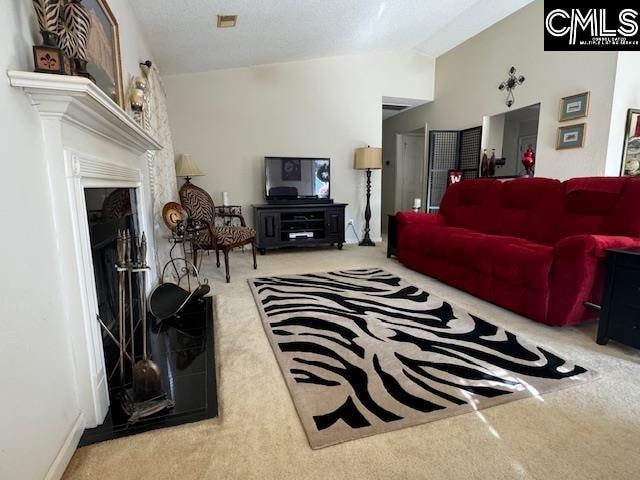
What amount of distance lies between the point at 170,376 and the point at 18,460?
0.73m

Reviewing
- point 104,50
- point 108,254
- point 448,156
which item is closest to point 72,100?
point 104,50

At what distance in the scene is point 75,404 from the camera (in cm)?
119

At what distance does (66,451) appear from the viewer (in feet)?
3.51

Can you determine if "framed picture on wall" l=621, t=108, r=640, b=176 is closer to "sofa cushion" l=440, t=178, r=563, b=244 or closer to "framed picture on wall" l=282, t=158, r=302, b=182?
"sofa cushion" l=440, t=178, r=563, b=244

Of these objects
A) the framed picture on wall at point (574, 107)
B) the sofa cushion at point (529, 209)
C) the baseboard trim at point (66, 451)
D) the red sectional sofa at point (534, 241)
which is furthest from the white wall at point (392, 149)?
the baseboard trim at point (66, 451)

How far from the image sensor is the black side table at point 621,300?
1679mm

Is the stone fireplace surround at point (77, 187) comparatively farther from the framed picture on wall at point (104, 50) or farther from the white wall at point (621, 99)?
the white wall at point (621, 99)

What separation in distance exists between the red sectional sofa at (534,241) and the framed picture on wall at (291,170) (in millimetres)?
1858

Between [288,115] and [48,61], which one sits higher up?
[288,115]

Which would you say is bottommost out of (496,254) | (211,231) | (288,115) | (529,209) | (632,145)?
(496,254)

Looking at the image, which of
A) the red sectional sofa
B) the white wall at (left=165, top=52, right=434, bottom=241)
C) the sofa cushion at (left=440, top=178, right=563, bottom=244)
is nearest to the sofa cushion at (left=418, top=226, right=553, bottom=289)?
the red sectional sofa

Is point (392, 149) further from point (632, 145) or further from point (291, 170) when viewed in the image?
point (632, 145)

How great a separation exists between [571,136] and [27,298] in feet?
14.6

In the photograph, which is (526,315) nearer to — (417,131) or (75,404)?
(75,404)
